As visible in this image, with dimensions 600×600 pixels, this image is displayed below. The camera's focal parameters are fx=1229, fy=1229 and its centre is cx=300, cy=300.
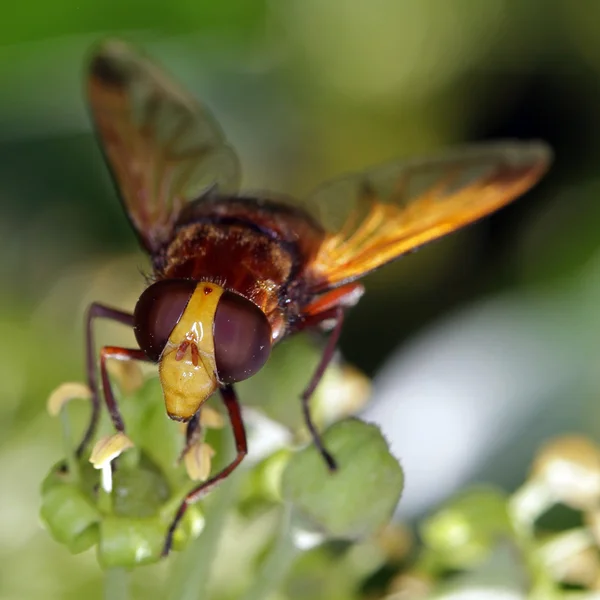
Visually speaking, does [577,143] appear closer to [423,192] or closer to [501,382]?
[501,382]

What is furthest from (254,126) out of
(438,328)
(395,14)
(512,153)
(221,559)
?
(221,559)

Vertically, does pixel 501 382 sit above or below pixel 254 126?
below

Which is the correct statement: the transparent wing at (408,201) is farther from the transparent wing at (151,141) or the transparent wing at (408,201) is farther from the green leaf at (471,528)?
the green leaf at (471,528)

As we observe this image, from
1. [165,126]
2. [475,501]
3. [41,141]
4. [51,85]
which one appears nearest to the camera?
[475,501]

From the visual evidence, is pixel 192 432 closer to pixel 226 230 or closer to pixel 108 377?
pixel 108 377

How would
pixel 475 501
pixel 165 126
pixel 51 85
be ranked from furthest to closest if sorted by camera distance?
pixel 51 85 < pixel 165 126 < pixel 475 501

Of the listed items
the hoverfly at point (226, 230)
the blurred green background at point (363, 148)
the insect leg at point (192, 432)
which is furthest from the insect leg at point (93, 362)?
the blurred green background at point (363, 148)

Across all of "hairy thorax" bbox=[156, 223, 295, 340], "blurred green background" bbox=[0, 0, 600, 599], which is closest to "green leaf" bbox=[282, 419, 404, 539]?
"hairy thorax" bbox=[156, 223, 295, 340]

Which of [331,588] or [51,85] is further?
[51,85]
